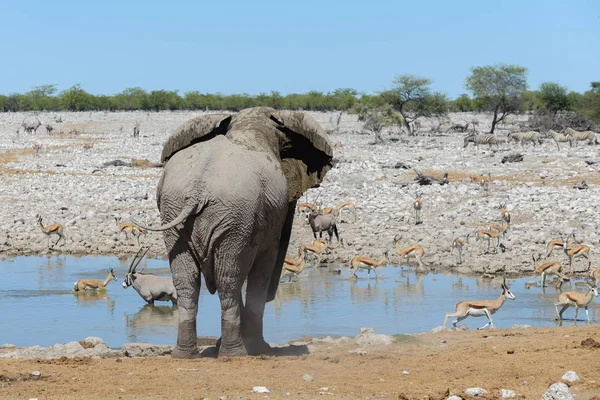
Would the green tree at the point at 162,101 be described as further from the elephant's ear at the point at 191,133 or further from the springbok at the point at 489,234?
the elephant's ear at the point at 191,133

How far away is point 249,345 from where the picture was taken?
8.56 meters

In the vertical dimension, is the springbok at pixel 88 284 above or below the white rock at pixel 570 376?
below

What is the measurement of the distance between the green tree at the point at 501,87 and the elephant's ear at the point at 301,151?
46603 millimetres

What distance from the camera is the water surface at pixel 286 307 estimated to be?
1160 centimetres

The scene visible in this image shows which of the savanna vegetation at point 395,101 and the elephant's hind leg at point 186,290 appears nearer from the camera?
the elephant's hind leg at point 186,290

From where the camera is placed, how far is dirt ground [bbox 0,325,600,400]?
6.34 m

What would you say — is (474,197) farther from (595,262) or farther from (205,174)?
(205,174)

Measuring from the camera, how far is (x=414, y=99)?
184ft

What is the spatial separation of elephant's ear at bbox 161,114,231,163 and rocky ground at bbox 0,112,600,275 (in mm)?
8757

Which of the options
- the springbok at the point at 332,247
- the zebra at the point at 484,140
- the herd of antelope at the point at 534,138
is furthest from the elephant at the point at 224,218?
the herd of antelope at the point at 534,138

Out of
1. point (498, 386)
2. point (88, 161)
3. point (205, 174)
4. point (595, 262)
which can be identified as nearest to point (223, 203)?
point (205, 174)

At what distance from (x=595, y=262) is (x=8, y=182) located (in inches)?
692

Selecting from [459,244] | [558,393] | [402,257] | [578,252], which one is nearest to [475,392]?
[558,393]

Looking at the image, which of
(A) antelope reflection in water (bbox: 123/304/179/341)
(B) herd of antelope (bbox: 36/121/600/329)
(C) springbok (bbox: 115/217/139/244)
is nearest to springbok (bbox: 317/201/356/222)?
(B) herd of antelope (bbox: 36/121/600/329)
